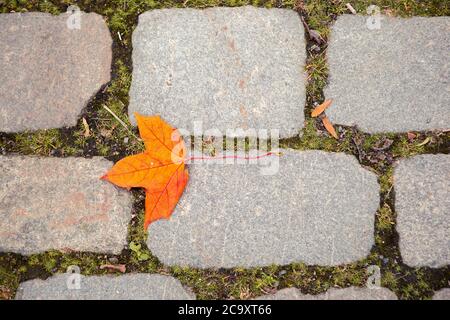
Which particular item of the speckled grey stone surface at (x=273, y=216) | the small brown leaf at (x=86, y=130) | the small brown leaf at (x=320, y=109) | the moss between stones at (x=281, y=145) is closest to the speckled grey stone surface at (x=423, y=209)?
the moss between stones at (x=281, y=145)

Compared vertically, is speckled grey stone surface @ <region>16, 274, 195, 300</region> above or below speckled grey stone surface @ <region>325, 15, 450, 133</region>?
below

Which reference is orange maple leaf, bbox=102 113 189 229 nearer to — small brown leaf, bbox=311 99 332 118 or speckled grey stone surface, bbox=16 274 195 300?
speckled grey stone surface, bbox=16 274 195 300

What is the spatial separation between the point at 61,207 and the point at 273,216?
1.01 metres

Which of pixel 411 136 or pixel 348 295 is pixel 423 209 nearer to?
pixel 411 136

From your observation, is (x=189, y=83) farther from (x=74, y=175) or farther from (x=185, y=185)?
(x=74, y=175)

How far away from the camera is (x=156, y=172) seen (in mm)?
1922

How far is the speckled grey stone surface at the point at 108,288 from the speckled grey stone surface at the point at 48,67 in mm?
758

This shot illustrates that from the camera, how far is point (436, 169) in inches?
78.2

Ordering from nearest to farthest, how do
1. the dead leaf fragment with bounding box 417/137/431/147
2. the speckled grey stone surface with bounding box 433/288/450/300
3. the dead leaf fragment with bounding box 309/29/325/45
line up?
the speckled grey stone surface with bounding box 433/288/450/300 < the dead leaf fragment with bounding box 417/137/431/147 < the dead leaf fragment with bounding box 309/29/325/45

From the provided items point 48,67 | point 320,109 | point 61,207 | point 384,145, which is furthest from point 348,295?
point 48,67

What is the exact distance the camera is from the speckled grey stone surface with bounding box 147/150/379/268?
76.1 inches

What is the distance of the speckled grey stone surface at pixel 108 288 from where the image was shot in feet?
6.29

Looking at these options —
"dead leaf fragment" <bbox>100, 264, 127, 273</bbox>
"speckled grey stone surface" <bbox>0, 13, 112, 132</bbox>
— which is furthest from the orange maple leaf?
"speckled grey stone surface" <bbox>0, 13, 112, 132</bbox>

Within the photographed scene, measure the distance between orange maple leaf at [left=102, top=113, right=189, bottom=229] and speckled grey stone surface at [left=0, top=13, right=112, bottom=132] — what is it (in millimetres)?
378
